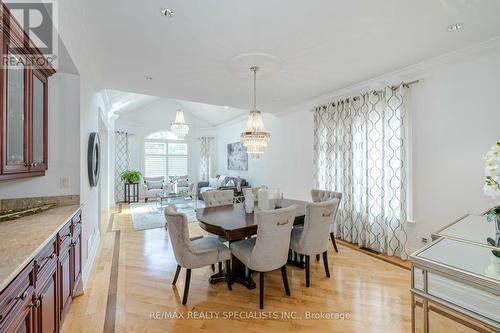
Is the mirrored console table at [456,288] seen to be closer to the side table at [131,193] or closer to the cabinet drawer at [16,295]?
the cabinet drawer at [16,295]

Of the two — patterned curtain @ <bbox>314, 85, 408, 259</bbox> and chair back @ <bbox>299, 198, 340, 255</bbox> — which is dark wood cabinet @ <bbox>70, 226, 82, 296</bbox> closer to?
chair back @ <bbox>299, 198, 340, 255</bbox>

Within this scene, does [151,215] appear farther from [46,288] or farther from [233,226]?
[46,288]

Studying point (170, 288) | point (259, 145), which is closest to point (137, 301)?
point (170, 288)

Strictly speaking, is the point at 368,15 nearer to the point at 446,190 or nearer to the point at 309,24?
the point at 309,24

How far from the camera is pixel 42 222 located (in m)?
1.82

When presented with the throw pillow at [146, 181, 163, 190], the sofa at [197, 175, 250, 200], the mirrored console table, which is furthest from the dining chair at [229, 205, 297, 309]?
the throw pillow at [146, 181, 163, 190]

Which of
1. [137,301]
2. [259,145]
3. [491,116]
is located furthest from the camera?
[259,145]

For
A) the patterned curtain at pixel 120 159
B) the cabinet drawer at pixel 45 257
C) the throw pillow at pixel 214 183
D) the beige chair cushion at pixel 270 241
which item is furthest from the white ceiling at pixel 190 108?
the cabinet drawer at pixel 45 257

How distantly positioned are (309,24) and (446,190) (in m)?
2.64

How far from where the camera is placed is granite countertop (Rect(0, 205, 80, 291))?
1089mm

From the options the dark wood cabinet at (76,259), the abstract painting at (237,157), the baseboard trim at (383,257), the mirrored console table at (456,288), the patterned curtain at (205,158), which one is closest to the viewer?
the mirrored console table at (456,288)

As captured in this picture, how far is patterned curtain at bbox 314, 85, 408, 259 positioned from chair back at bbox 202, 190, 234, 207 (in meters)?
1.95

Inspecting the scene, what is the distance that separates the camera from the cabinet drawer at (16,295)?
38.8 inches

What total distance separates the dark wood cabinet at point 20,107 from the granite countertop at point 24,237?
361 millimetres
